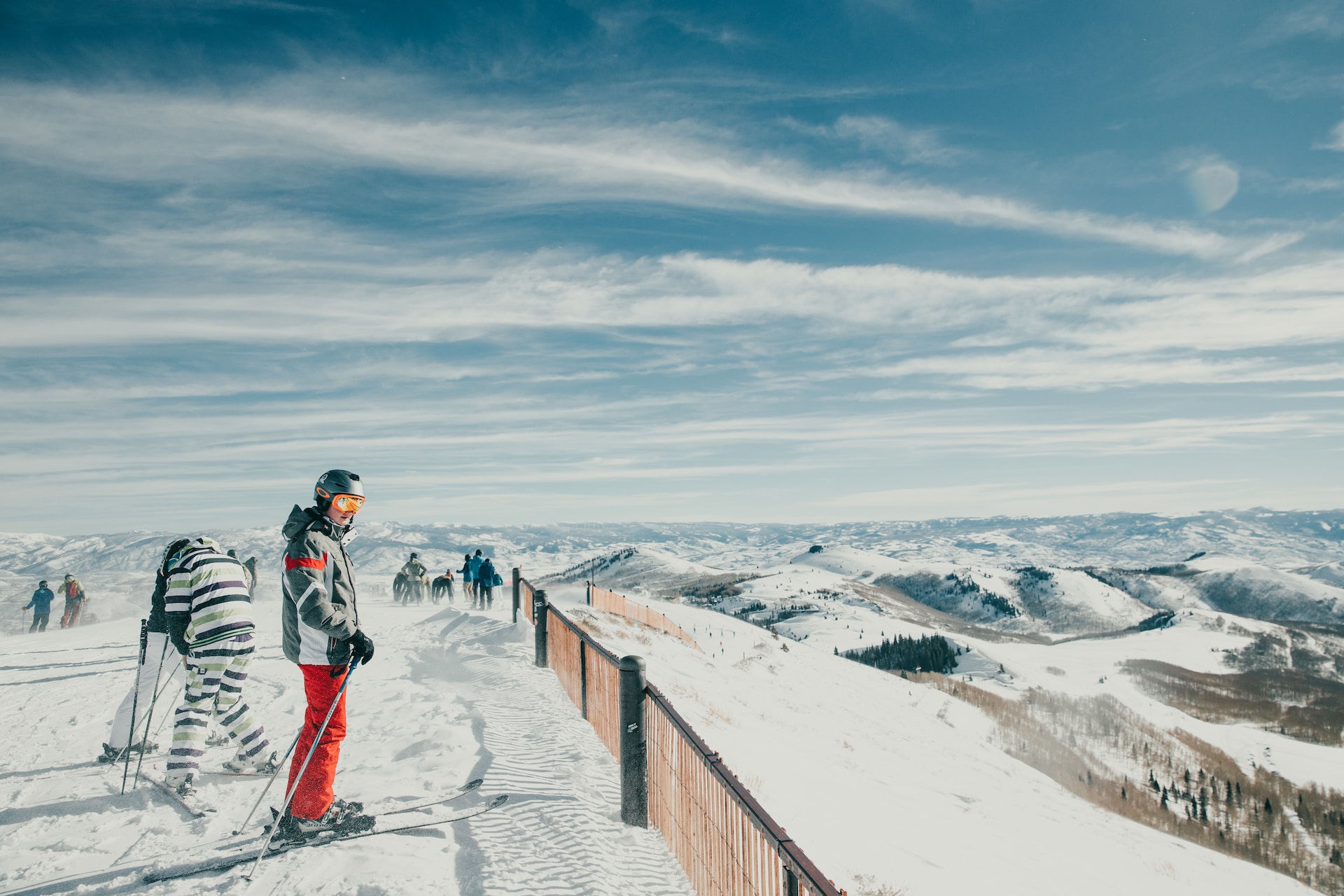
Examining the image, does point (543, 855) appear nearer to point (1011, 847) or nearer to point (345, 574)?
point (345, 574)

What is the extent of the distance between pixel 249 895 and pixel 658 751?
286cm

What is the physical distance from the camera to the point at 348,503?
5141mm

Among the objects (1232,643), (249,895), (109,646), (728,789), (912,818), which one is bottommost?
(1232,643)

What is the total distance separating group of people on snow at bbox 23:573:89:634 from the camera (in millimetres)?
19234

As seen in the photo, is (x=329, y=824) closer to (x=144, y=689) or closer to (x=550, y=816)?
(x=550, y=816)

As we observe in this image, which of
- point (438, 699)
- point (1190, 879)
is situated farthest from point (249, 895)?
point (1190, 879)

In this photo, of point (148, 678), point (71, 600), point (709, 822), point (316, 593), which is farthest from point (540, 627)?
point (71, 600)

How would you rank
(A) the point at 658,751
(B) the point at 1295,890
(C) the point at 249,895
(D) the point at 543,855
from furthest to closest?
(B) the point at 1295,890 → (A) the point at 658,751 → (D) the point at 543,855 → (C) the point at 249,895

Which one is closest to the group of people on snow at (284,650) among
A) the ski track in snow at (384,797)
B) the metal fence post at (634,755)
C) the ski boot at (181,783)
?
the ski boot at (181,783)

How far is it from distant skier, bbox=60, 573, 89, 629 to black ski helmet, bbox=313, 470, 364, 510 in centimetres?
2073

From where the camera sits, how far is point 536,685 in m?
10.8

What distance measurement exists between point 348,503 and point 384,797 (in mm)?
2674

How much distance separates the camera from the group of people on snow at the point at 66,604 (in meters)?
19.2

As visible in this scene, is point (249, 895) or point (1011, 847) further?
point (1011, 847)
